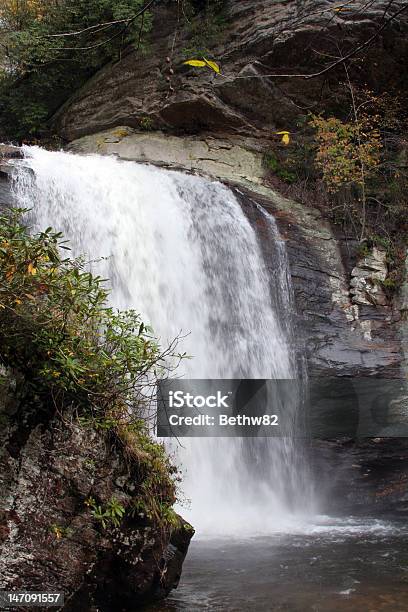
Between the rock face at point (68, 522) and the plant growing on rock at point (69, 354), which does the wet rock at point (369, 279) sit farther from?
the rock face at point (68, 522)

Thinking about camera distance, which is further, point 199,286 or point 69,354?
point 199,286

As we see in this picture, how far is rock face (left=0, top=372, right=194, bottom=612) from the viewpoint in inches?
152

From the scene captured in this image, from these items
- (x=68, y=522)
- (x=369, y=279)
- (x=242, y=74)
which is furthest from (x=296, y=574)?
(x=242, y=74)

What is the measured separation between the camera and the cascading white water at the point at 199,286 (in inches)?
355

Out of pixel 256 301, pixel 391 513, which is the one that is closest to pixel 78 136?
pixel 256 301

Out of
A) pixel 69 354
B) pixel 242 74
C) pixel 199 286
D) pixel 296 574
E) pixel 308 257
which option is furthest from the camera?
pixel 242 74

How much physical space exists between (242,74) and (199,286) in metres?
6.44

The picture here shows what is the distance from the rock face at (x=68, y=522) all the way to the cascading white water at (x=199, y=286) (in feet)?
12.2

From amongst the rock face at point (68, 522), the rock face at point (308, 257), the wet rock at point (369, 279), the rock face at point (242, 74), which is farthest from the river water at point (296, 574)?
the rock face at point (242, 74)

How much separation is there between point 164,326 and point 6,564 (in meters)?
5.74

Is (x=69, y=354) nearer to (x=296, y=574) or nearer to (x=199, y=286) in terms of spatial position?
(x=296, y=574)

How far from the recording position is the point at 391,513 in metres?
9.97

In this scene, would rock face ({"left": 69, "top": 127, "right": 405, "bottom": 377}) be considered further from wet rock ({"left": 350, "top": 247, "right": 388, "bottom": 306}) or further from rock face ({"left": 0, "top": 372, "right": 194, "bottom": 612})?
rock face ({"left": 0, "top": 372, "right": 194, "bottom": 612})

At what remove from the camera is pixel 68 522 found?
408 centimetres
